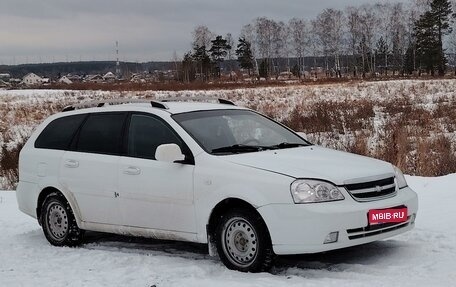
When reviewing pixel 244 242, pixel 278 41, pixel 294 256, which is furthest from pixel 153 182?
pixel 278 41

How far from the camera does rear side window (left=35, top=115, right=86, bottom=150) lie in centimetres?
727

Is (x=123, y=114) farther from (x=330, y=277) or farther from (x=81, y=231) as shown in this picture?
(x=330, y=277)

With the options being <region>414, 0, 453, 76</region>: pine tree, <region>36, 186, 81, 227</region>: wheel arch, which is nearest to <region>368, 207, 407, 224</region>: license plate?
<region>36, 186, 81, 227</region>: wheel arch

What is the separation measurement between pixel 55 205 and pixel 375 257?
3715mm

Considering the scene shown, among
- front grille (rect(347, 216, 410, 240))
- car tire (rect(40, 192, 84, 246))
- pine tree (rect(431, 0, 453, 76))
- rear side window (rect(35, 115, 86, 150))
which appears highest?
pine tree (rect(431, 0, 453, 76))

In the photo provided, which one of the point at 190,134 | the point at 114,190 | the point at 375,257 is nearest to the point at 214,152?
the point at 190,134

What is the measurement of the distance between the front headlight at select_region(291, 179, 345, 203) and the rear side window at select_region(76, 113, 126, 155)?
2.28 m

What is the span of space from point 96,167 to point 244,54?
91583 mm

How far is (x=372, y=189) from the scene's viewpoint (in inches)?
211

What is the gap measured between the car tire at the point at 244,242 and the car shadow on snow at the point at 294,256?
197 millimetres

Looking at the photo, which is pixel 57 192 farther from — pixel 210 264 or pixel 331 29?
pixel 331 29

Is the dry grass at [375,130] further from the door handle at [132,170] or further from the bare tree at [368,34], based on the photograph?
the bare tree at [368,34]

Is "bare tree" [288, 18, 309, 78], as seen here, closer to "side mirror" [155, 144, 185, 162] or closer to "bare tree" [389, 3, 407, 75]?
"bare tree" [389, 3, 407, 75]

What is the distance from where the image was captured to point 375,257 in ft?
18.9
